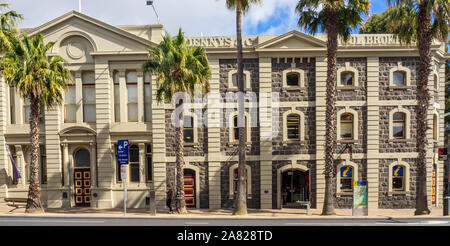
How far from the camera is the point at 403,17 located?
17.2m

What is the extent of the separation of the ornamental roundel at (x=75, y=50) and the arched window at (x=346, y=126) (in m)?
16.9

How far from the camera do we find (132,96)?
20.8 metres

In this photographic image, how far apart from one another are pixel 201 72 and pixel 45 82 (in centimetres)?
843

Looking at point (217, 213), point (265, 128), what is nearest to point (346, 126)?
point (265, 128)

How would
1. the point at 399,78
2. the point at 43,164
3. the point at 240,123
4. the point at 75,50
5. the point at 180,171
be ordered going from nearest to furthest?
1. the point at 240,123
2. the point at 180,171
3. the point at 399,78
4. the point at 75,50
5. the point at 43,164

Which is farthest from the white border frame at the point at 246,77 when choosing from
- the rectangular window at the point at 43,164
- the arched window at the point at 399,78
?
the rectangular window at the point at 43,164

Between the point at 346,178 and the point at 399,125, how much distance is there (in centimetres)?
472

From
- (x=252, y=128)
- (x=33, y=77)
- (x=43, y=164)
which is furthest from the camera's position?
(x=43, y=164)

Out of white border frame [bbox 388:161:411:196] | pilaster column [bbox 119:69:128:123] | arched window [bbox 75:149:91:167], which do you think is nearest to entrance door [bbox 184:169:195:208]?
pilaster column [bbox 119:69:128:123]

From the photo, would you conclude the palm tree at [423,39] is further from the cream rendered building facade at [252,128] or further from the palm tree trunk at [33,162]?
the palm tree trunk at [33,162]

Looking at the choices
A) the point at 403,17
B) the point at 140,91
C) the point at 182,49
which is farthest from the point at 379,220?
the point at 140,91

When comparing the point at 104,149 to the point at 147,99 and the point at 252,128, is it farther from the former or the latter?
the point at 252,128

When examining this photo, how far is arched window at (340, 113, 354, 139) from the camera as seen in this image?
20359mm

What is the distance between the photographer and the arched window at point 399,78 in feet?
66.7
